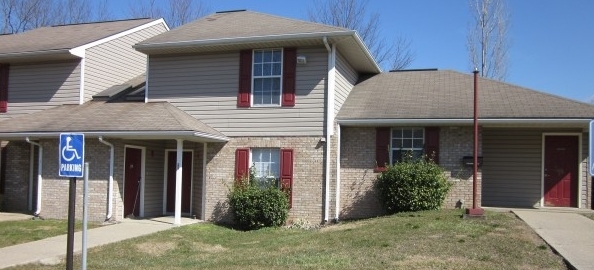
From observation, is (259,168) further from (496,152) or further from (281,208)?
(496,152)

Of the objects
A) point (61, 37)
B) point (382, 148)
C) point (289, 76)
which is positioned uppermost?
point (61, 37)

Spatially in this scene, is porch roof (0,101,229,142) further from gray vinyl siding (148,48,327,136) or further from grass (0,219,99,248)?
grass (0,219,99,248)

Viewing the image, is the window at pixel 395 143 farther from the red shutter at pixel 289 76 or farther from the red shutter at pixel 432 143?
the red shutter at pixel 289 76

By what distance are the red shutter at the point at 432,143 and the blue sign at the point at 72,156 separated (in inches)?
410

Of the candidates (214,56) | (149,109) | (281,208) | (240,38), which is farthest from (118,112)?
(281,208)

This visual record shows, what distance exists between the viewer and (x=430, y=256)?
31.3 ft

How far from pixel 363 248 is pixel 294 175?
5600 millimetres

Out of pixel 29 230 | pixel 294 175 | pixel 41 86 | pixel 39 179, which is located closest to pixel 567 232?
pixel 294 175

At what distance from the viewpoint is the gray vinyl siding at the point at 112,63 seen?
18.8 m

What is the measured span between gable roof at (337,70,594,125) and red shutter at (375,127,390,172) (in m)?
0.49

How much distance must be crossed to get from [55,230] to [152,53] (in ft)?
19.6

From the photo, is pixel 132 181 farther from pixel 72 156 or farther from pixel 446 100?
pixel 72 156

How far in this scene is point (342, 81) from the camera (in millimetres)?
17047

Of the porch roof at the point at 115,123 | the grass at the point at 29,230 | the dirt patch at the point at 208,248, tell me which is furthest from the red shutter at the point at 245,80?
the grass at the point at 29,230
